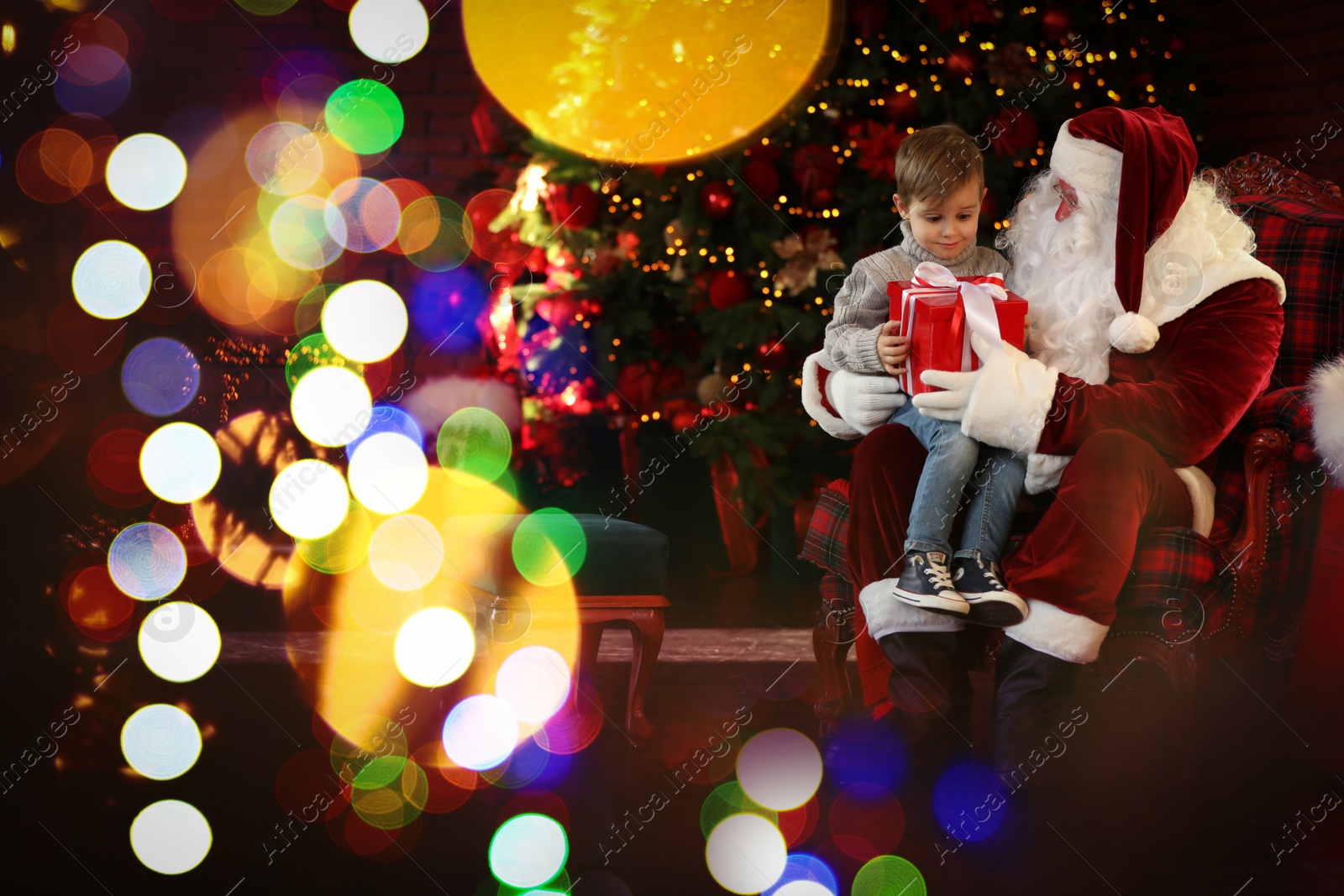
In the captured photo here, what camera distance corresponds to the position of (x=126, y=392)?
3.66m

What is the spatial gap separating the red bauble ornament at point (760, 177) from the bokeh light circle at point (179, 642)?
2067 mm

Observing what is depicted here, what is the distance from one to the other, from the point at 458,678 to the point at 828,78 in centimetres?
214

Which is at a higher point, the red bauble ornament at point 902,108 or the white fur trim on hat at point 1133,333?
the white fur trim on hat at point 1133,333

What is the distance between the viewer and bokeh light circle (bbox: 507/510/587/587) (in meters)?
2.14

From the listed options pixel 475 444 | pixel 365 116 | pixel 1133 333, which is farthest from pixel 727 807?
pixel 365 116

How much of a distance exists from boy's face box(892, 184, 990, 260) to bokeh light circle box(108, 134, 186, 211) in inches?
137

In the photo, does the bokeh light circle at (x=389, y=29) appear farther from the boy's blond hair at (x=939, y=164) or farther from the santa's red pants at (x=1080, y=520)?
the santa's red pants at (x=1080, y=520)

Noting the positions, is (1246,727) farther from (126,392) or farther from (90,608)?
(126,392)

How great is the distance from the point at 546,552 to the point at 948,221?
1016 mm

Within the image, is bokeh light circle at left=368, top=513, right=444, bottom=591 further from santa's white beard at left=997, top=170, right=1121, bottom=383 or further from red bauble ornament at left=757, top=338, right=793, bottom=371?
santa's white beard at left=997, top=170, right=1121, bottom=383

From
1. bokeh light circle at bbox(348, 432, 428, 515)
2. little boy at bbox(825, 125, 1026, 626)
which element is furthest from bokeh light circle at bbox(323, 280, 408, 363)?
little boy at bbox(825, 125, 1026, 626)

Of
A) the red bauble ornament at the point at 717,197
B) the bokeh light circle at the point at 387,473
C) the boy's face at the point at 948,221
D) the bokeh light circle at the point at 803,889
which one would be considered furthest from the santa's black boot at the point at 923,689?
the bokeh light circle at the point at 387,473

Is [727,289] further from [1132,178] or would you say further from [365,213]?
[365,213]

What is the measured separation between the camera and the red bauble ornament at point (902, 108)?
10.6ft
